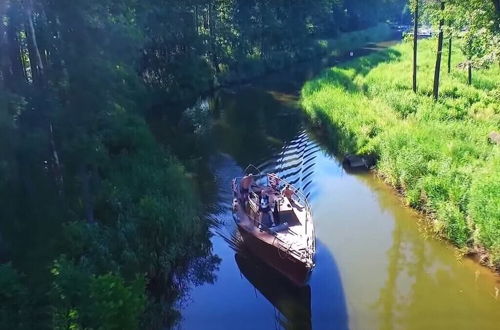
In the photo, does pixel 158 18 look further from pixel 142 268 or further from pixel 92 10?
pixel 142 268

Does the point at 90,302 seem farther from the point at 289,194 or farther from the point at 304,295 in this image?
the point at 289,194

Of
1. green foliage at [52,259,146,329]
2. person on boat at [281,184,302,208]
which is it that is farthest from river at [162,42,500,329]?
green foliage at [52,259,146,329]

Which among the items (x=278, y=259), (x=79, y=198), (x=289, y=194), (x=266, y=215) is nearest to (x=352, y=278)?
(x=278, y=259)

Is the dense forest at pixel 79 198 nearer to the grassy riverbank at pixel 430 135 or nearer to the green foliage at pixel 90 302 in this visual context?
the green foliage at pixel 90 302

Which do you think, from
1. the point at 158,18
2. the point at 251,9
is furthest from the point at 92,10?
the point at 251,9

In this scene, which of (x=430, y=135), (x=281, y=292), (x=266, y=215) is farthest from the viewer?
(x=430, y=135)

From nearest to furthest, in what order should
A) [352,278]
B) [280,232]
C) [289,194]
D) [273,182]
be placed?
[352,278] → [280,232] → [289,194] → [273,182]
